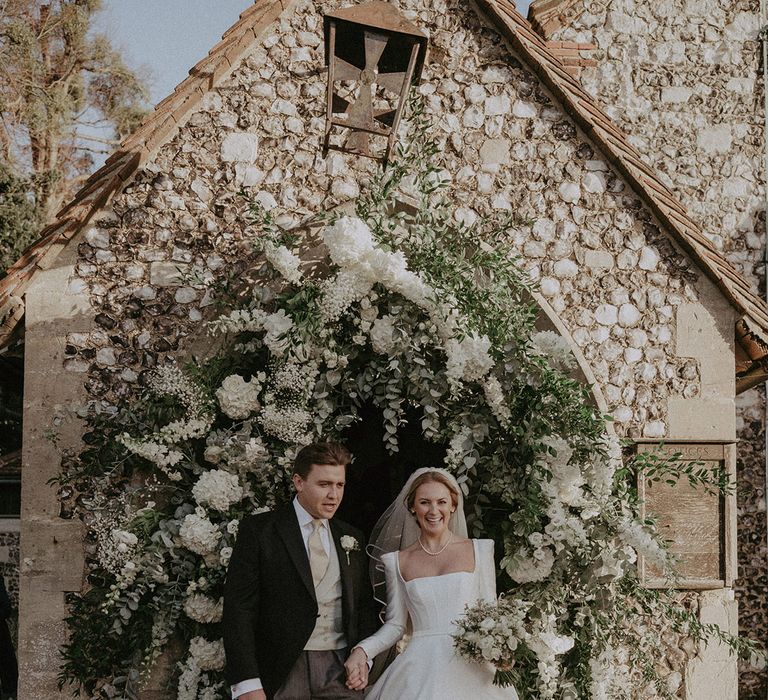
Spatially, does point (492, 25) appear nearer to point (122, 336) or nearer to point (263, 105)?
point (263, 105)

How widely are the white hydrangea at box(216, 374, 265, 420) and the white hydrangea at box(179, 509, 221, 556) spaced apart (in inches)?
23.9

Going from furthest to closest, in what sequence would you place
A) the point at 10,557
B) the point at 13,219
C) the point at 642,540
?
1. the point at 13,219
2. the point at 10,557
3. the point at 642,540

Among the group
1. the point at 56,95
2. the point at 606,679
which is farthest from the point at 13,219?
the point at 606,679

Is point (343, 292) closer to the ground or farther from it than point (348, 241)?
closer to the ground

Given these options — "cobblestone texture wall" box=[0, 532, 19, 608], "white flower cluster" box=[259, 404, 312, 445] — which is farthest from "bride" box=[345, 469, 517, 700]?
"cobblestone texture wall" box=[0, 532, 19, 608]

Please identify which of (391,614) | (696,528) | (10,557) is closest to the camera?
(391,614)

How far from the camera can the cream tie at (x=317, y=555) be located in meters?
3.96

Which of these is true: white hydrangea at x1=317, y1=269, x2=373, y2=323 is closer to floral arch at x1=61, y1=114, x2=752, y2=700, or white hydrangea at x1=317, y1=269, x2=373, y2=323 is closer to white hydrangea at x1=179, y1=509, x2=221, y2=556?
floral arch at x1=61, y1=114, x2=752, y2=700

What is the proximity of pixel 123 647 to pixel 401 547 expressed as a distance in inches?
68.6

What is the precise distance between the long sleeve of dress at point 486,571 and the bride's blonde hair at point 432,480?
258 millimetres

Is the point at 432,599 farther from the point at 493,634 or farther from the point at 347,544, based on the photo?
the point at 347,544

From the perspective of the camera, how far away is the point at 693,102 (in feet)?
25.8

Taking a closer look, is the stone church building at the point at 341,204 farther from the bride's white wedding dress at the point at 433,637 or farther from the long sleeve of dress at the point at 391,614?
the long sleeve of dress at the point at 391,614

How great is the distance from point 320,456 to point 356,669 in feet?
3.15
